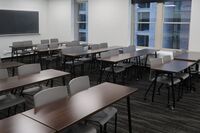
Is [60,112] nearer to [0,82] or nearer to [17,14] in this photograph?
[0,82]

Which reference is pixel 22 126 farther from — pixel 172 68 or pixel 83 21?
pixel 83 21

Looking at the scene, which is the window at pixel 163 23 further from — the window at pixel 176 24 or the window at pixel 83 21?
the window at pixel 83 21

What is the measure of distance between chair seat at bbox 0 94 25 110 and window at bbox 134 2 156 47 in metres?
5.23

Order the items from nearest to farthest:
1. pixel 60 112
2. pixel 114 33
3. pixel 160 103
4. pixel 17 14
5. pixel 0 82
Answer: pixel 60 112 → pixel 0 82 → pixel 160 103 → pixel 114 33 → pixel 17 14

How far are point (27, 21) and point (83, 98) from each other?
754cm

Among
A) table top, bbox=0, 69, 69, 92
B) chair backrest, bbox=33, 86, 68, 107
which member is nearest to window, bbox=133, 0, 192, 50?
table top, bbox=0, 69, 69, 92

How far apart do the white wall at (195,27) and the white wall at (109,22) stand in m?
2.10

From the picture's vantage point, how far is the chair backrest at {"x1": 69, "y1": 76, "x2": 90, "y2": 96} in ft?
9.09

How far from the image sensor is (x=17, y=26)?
8.91 m

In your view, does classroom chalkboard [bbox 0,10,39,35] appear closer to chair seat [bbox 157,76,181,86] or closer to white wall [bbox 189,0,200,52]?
white wall [bbox 189,0,200,52]

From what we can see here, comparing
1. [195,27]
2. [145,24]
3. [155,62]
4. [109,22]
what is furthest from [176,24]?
[155,62]

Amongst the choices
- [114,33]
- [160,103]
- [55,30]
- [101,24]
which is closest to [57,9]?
[55,30]

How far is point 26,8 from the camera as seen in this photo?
9.23m

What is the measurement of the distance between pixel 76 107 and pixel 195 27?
5.16 meters
